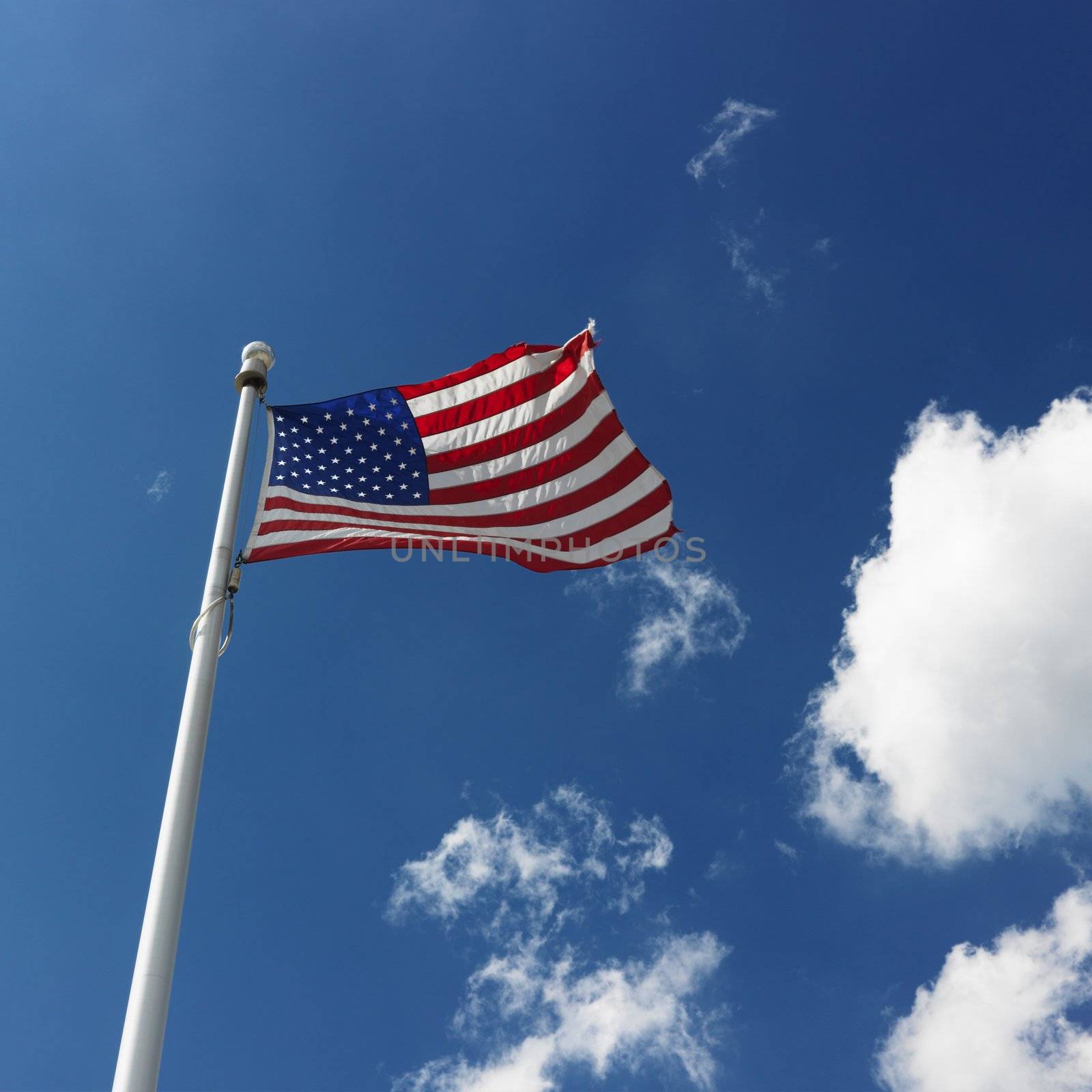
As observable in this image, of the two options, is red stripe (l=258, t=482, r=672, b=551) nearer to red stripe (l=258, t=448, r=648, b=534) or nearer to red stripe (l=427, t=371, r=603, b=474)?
red stripe (l=258, t=448, r=648, b=534)

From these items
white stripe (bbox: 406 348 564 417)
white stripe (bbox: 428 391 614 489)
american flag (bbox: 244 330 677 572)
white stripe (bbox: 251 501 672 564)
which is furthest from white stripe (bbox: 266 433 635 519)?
white stripe (bbox: 406 348 564 417)

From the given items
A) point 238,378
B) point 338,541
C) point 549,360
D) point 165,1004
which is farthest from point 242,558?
point 549,360

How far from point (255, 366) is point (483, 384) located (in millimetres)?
4187

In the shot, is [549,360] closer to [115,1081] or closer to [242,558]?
[242,558]

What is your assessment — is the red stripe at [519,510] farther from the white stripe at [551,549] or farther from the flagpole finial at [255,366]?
the flagpole finial at [255,366]

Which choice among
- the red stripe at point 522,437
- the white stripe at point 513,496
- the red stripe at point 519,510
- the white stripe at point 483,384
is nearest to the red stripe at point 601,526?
the red stripe at point 519,510

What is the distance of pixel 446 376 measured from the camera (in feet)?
60.7

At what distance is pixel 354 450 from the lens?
1667 centimetres

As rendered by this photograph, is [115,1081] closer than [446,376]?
Yes

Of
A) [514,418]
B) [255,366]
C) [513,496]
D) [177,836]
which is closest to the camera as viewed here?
[177,836]

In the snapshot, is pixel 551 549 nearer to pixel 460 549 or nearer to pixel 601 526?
pixel 601 526

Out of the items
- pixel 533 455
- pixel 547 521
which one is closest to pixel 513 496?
pixel 547 521

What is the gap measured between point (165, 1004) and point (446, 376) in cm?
1103

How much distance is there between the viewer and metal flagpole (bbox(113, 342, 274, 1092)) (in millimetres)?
9945
